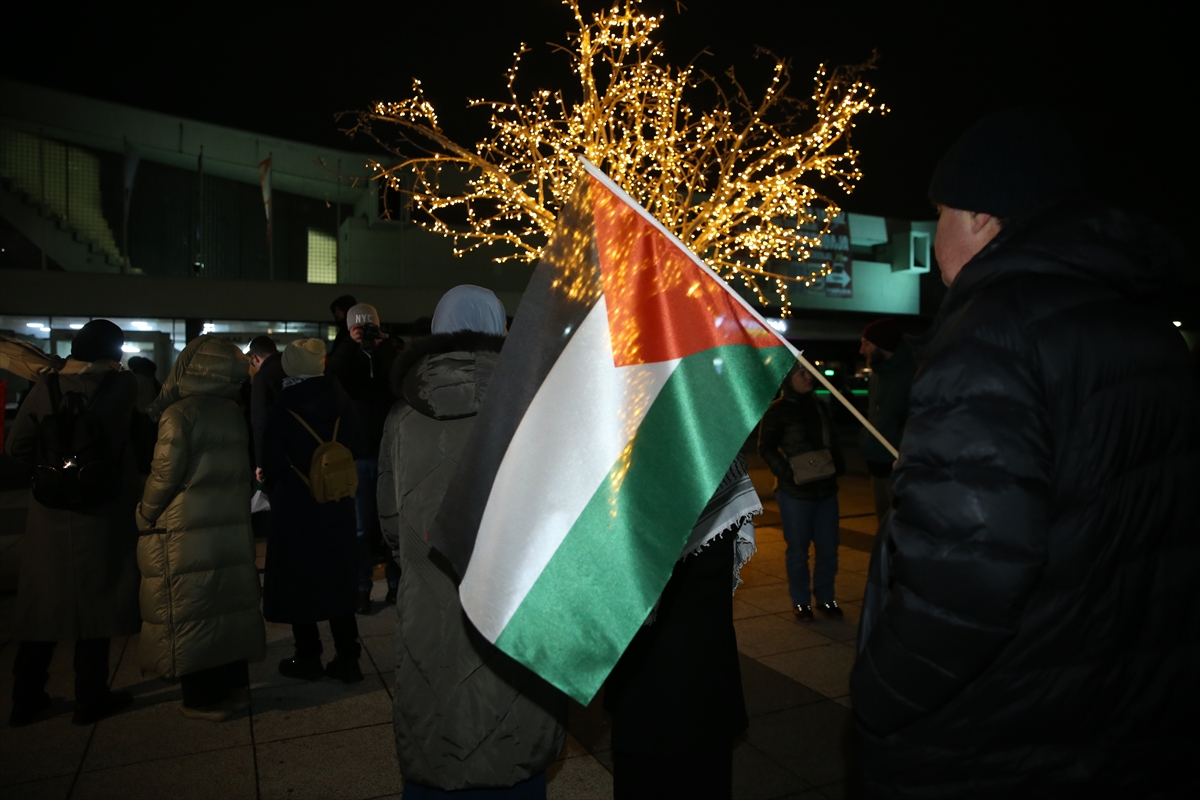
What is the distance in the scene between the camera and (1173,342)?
1680mm

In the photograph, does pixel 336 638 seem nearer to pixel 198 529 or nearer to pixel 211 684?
pixel 211 684

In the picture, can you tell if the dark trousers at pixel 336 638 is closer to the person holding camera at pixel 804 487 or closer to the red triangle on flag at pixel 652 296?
the person holding camera at pixel 804 487

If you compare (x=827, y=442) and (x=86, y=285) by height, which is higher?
(x=86, y=285)

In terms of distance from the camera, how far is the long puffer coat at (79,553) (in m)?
4.39

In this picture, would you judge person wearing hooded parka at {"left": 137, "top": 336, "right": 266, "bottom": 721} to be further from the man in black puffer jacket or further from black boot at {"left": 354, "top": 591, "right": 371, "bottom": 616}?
the man in black puffer jacket

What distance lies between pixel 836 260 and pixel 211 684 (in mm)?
31505

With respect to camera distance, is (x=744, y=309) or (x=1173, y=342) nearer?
(x=1173, y=342)


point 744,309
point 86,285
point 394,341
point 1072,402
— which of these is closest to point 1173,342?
point 1072,402

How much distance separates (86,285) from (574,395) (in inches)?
902

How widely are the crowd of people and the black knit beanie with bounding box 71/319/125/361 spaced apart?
0.06 feet

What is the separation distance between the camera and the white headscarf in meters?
3.16

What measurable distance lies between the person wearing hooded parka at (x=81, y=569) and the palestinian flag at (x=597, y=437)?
3395 mm

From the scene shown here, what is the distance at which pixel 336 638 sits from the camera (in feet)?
16.6

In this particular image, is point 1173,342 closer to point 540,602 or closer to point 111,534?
point 540,602
